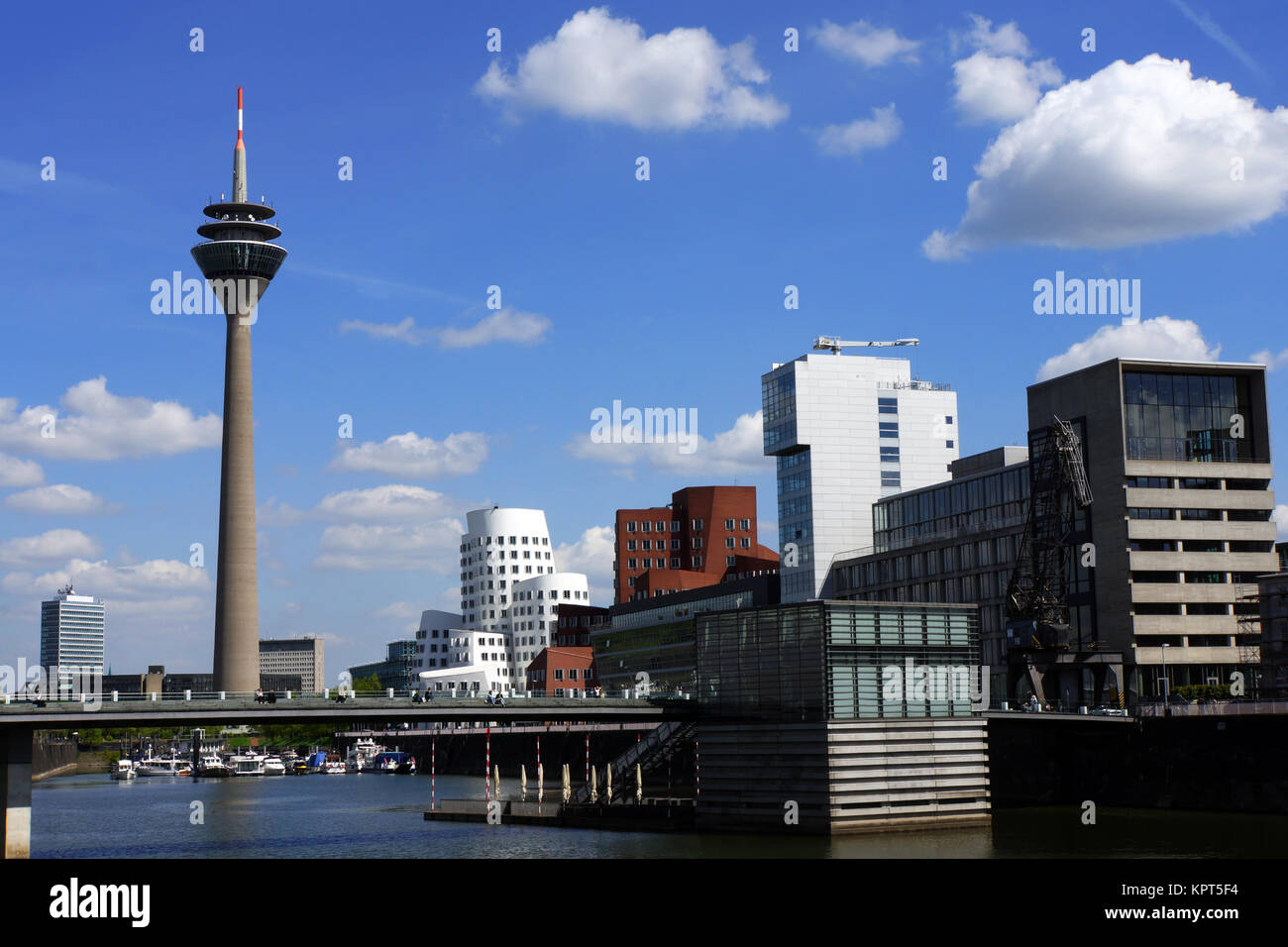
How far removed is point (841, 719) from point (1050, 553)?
4871 cm

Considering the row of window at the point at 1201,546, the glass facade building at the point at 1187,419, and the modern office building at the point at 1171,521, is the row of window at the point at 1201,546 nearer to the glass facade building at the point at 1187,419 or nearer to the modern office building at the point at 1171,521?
the modern office building at the point at 1171,521

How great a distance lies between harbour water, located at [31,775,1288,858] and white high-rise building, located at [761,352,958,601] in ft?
228

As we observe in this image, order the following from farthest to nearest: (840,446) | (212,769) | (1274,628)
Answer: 1. (212,769)
2. (840,446)
3. (1274,628)

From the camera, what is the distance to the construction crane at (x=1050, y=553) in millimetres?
110875

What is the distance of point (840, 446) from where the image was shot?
17788 centimetres

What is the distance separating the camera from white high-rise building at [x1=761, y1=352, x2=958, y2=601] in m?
173

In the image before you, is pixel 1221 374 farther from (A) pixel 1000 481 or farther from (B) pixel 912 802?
(B) pixel 912 802

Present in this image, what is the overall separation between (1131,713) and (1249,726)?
1038cm

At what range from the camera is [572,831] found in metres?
82.8

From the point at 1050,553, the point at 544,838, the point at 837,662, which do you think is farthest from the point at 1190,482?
the point at 544,838

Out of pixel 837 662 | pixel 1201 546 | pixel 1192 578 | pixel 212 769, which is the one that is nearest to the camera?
pixel 837 662

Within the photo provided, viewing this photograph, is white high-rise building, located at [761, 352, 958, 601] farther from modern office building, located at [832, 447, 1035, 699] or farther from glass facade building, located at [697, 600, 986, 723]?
glass facade building, located at [697, 600, 986, 723]

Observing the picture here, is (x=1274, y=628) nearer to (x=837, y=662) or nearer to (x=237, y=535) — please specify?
(x=837, y=662)
